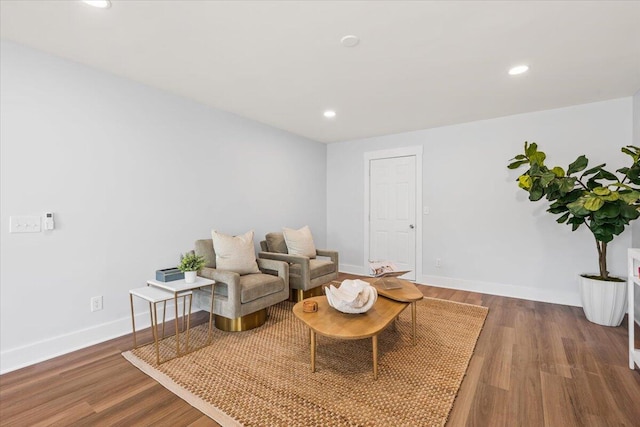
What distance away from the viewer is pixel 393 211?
485cm

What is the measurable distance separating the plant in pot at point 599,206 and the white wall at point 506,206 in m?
0.38

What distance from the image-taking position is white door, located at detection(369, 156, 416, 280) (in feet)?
15.4

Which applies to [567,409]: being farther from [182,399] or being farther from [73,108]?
[73,108]

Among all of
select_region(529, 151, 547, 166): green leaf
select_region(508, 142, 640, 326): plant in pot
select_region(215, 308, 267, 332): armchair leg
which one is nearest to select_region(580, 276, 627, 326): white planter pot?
select_region(508, 142, 640, 326): plant in pot

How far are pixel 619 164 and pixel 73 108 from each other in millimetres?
5589

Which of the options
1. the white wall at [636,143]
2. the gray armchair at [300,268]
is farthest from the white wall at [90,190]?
the white wall at [636,143]

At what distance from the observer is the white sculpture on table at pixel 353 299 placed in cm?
217

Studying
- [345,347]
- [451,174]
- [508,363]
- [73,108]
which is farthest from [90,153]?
[451,174]

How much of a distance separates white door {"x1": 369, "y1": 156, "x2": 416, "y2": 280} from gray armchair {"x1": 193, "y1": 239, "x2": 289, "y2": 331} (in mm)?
2326

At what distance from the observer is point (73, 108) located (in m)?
2.47

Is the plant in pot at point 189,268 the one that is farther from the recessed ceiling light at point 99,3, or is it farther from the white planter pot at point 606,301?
the white planter pot at point 606,301

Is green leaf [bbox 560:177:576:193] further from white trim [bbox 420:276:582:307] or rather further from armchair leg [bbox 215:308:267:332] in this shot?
armchair leg [bbox 215:308:267:332]

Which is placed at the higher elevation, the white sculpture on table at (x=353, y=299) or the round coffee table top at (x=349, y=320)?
the white sculpture on table at (x=353, y=299)

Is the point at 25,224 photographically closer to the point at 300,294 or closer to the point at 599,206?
the point at 300,294
